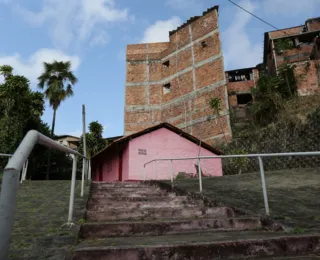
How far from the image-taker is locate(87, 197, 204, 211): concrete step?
4.54 m

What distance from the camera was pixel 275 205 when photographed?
417cm

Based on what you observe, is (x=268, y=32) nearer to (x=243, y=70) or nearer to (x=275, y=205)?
(x=243, y=70)

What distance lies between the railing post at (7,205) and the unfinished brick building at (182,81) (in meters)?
21.5

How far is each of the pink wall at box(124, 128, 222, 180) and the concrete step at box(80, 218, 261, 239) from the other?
11836 millimetres

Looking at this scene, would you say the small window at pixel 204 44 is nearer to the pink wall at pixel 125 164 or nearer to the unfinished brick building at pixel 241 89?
the unfinished brick building at pixel 241 89

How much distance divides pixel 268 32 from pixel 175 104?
1332 cm

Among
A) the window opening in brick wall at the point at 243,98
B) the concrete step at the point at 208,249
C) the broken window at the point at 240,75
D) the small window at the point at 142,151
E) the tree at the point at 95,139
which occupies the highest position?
the broken window at the point at 240,75

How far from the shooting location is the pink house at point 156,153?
15461 mm

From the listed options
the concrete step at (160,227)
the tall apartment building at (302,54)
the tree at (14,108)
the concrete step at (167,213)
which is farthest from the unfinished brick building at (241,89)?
the concrete step at (160,227)

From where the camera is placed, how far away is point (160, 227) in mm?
3129

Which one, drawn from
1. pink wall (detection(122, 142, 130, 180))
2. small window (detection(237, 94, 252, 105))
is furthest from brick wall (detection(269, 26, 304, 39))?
pink wall (detection(122, 142, 130, 180))

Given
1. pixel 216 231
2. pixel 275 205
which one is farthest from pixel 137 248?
pixel 275 205

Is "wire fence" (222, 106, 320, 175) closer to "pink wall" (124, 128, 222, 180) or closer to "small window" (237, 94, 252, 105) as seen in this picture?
"pink wall" (124, 128, 222, 180)

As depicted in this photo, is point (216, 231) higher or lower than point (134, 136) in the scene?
lower
